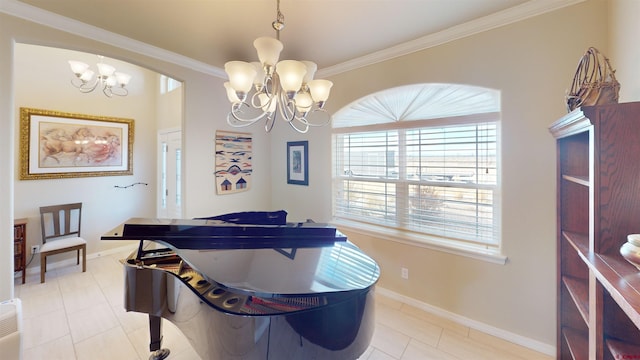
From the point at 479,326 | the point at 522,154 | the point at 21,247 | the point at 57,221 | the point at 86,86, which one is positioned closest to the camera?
the point at 522,154

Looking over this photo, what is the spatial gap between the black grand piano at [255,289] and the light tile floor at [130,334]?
39cm

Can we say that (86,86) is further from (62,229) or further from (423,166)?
(423,166)

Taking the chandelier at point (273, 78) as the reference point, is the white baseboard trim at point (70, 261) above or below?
below

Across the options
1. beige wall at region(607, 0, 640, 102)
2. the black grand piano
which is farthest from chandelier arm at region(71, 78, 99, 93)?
beige wall at region(607, 0, 640, 102)

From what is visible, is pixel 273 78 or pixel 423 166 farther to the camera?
pixel 423 166

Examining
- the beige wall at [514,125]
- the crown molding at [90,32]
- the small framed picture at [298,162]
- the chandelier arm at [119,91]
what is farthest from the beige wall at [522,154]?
the chandelier arm at [119,91]

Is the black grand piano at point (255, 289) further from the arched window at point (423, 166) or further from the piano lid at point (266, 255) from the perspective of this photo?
the arched window at point (423, 166)

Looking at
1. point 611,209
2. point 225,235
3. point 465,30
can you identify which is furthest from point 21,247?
point 465,30

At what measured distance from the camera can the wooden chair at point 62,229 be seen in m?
3.26

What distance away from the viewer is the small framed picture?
3.53 m

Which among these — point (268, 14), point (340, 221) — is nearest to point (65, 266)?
point (340, 221)

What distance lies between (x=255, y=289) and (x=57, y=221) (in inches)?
159

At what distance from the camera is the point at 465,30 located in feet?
7.27

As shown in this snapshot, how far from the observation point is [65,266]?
141 inches
